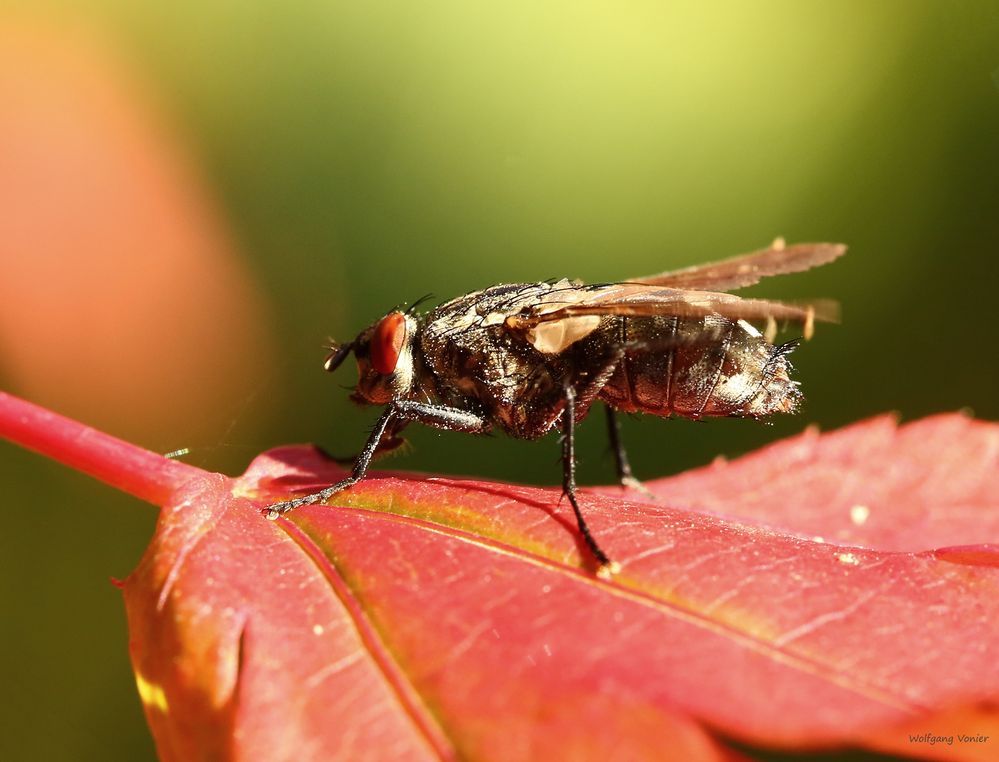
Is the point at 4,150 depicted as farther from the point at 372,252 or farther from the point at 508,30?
the point at 508,30

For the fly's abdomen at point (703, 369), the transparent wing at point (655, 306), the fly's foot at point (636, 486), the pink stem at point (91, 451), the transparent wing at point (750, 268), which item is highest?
the pink stem at point (91, 451)

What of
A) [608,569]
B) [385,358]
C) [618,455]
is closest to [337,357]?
[385,358]

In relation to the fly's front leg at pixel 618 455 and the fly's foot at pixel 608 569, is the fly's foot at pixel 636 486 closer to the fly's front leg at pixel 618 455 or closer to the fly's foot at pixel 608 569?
the fly's front leg at pixel 618 455

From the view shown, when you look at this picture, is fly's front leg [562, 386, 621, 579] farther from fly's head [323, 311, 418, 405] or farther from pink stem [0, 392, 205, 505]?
pink stem [0, 392, 205, 505]

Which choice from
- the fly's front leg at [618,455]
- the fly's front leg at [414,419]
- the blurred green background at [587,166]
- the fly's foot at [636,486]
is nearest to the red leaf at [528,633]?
the fly's front leg at [414,419]

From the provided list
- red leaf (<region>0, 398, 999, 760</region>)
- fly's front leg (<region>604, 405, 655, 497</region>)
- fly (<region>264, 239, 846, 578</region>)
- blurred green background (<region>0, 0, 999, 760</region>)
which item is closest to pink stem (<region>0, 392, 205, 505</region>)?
red leaf (<region>0, 398, 999, 760</region>)

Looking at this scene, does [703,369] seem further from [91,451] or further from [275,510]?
[91,451]
